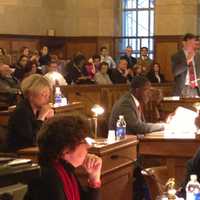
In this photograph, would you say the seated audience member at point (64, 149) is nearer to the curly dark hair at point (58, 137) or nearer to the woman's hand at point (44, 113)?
the curly dark hair at point (58, 137)

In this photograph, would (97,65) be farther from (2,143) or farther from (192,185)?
(192,185)

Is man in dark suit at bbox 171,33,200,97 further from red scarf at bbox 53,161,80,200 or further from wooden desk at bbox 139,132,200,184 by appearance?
red scarf at bbox 53,161,80,200

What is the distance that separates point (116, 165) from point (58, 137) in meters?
2.29

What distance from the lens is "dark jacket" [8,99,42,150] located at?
16.3 ft

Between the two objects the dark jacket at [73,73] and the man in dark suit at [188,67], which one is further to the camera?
the dark jacket at [73,73]

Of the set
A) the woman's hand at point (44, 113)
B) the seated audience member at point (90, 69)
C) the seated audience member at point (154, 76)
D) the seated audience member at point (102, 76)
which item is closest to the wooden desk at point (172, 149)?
the woman's hand at point (44, 113)

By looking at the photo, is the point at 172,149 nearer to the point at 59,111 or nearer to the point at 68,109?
the point at 59,111

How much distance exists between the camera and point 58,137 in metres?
2.77

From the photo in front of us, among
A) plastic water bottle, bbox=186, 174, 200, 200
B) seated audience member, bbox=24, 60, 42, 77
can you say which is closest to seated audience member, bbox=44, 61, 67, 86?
seated audience member, bbox=24, 60, 42, 77

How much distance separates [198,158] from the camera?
3838 mm

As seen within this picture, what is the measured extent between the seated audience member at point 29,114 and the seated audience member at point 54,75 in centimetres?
506

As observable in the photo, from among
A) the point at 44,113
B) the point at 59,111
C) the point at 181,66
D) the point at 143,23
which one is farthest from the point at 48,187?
the point at 143,23

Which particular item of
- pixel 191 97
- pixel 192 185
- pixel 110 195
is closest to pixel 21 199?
pixel 192 185

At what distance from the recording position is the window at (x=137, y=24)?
53.4 ft
